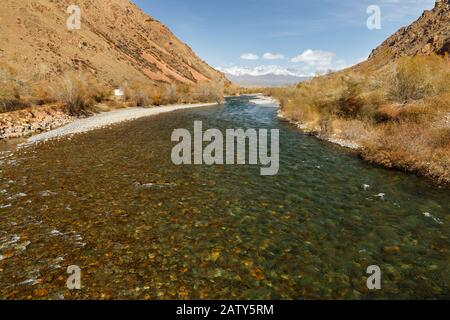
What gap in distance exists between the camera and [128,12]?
115 meters

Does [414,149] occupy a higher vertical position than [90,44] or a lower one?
lower

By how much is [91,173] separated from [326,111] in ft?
76.8

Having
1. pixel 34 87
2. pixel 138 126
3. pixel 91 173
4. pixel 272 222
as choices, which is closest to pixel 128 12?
pixel 34 87

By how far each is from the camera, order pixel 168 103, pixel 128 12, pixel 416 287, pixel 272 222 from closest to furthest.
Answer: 1. pixel 416 287
2. pixel 272 222
3. pixel 168 103
4. pixel 128 12

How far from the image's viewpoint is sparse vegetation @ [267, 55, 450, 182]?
15797mm

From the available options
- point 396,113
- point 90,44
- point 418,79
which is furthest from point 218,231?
point 90,44

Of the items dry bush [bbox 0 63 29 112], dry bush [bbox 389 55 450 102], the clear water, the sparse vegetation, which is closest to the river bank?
the sparse vegetation

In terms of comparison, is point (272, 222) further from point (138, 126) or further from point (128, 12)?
point (128, 12)

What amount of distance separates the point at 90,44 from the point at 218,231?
3106 inches

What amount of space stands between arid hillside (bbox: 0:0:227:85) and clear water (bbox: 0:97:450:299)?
30.4 meters

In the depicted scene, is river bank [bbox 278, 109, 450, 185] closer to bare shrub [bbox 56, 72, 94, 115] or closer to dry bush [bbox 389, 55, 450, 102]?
dry bush [bbox 389, 55, 450, 102]

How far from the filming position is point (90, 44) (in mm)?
74750

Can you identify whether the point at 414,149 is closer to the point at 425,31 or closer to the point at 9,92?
the point at 9,92

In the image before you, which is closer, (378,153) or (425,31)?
(378,153)
